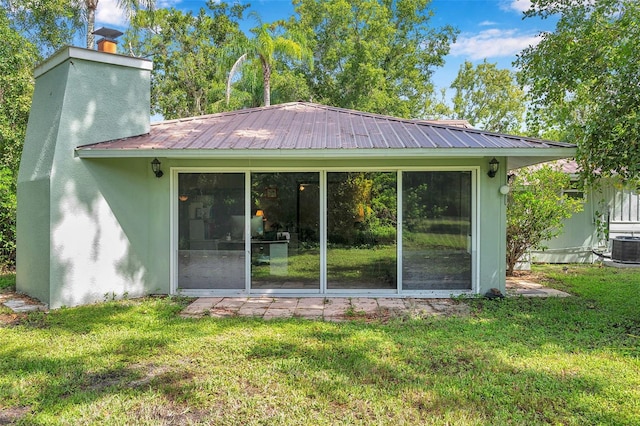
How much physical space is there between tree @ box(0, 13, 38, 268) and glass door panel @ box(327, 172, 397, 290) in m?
7.47

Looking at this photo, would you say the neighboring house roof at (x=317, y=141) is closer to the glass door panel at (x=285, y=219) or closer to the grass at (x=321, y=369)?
the glass door panel at (x=285, y=219)

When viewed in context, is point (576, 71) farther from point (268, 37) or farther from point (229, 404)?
point (268, 37)

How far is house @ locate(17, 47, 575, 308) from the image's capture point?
22.7 feet

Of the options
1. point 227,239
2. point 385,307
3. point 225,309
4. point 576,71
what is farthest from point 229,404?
point 576,71

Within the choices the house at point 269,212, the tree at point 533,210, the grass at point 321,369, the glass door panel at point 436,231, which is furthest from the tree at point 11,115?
the tree at point 533,210

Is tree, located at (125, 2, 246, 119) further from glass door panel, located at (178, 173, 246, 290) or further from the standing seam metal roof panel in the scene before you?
glass door panel, located at (178, 173, 246, 290)

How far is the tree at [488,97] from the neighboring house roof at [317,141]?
2714cm

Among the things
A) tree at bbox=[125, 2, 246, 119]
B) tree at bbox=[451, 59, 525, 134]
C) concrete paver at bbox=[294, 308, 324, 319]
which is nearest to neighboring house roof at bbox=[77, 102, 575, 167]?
concrete paver at bbox=[294, 308, 324, 319]

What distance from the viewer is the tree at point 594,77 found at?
5.25 meters

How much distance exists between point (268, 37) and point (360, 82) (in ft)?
20.9

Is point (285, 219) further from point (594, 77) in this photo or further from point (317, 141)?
point (594, 77)

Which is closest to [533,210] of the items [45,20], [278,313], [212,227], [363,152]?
[363,152]

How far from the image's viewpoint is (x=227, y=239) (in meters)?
7.28

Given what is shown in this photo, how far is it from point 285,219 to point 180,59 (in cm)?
2195
